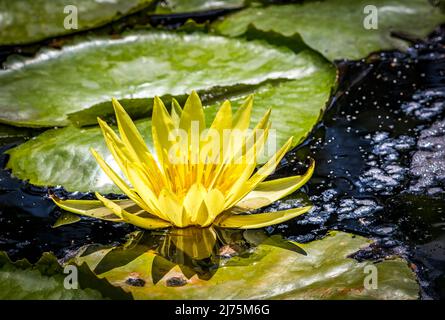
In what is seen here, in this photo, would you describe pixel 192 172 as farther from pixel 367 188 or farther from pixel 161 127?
pixel 367 188

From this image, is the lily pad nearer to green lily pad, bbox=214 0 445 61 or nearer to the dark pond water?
the dark pond water

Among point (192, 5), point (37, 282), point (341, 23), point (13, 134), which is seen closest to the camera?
point (37, 282)

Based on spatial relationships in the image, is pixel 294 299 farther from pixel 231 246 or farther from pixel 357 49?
pixel 357 49

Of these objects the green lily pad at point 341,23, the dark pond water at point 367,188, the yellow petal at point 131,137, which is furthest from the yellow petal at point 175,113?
the green lily pad at point 341,23

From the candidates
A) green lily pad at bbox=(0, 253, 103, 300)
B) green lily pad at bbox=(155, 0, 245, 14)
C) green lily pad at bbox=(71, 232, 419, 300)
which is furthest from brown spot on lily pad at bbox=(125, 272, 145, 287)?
green lily pad at bbox=(155, 0, 245, 14)

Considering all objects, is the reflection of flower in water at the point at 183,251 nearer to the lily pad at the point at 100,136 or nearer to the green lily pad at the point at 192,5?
the lily pad at the point at 100,136

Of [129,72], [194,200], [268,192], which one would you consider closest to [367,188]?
[268,192]

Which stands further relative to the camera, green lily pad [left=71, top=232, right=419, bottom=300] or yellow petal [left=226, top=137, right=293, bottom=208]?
yellow petal [left=226, top=137, right=293, bottom=208]
